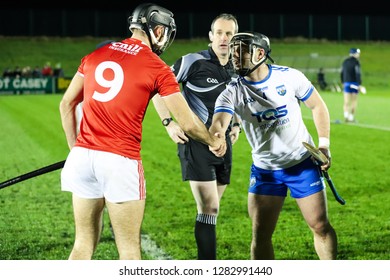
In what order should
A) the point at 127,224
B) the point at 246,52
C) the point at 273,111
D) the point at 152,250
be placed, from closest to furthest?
the point at 127,224
the point at 246,52
the point at 273,111
the point at 152,250

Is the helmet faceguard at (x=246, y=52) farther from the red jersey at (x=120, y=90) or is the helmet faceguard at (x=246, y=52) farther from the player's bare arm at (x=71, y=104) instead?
the player's bare arm at (x=71, y=104)

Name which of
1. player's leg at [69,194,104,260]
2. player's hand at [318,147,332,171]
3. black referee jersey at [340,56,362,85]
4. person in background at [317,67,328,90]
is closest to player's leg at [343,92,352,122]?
black referee jersey at [340,56,362,85]

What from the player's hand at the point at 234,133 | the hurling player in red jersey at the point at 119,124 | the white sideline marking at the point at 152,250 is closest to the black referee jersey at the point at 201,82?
the player's hand at the point at 234,133

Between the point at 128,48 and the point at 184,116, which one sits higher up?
the point at 128,48

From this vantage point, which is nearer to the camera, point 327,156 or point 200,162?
point 327,156

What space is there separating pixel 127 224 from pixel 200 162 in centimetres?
165

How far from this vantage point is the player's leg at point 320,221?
191 inches

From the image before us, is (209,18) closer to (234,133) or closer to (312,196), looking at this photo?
(234,133)

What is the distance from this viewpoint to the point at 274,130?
4922mm

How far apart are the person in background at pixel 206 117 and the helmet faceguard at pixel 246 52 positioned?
0.73 meters

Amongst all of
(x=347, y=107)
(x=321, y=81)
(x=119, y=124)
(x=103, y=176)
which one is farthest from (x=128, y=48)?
(x=321, y=81)

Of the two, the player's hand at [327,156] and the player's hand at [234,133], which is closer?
the player's hand at [327,156]

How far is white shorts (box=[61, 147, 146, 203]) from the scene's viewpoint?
3.96 m

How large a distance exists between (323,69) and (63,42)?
19.4 metres
